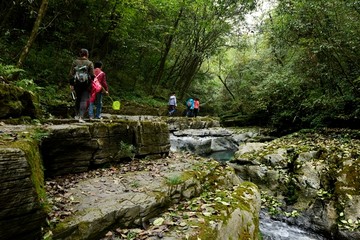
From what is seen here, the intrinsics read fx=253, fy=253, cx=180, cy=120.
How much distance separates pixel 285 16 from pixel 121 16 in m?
8.94

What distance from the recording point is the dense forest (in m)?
10.7

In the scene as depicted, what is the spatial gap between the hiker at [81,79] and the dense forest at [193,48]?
4.51 feet

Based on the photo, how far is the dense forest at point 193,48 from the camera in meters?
10.7

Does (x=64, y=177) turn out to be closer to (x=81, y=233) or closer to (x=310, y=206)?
(x=81, y=233)

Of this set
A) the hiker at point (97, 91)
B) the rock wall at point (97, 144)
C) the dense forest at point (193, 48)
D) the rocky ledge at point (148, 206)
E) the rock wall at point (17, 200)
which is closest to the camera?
the rock wall at point (17, 200)

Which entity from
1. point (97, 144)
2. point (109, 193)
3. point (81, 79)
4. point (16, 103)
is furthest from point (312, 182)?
point (16, 103)

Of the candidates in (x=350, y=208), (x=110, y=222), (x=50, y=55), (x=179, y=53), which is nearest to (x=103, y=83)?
(x=110, y=222)

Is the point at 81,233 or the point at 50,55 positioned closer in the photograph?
the point at 81,233

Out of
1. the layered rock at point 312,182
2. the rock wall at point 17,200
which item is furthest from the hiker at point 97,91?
the layered rock at point 312,182

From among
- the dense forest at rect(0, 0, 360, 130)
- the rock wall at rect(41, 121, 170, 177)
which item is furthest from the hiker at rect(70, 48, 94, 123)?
the dense forest at rect(0, 0, 360, 130)

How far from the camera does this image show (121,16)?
14.5m

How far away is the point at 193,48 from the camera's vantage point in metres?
21.9

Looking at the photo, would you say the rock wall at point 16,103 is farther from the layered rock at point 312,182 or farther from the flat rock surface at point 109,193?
the layered rock at point 312,182

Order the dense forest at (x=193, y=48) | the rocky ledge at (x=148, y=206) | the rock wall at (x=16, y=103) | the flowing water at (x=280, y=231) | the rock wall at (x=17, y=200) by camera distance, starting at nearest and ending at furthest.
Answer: the rock wall at (x=17, y=200) < the rocky ledge at (x=148, y=206) < the rock wall at (x=16, y=103) < the flowing water at (x=280, y=231) < the dense forest at (x=193, y=48)
